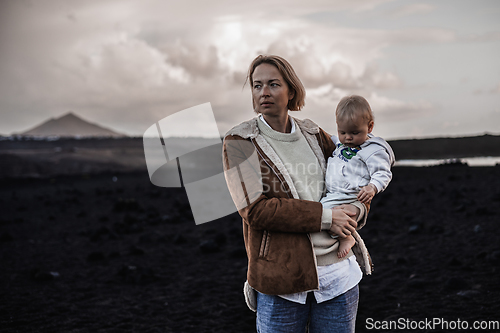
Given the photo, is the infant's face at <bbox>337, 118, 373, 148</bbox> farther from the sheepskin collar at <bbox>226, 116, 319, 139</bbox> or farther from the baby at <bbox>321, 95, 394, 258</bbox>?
the sheepskin collar at <bbox>226, 116, 319, 139</bbox>

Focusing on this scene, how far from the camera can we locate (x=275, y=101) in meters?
2.36

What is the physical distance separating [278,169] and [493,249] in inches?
253

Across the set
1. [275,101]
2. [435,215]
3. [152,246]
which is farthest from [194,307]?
[435,215]

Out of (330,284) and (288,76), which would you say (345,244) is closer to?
(330,284)

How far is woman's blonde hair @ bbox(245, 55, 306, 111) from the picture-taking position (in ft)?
7.75

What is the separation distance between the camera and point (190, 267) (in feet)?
23.7

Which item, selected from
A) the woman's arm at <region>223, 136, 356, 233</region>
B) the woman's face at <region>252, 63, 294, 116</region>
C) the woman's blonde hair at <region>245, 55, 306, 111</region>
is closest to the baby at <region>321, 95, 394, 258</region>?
the woman's arm at <region>223, 136, 356, 233</region>

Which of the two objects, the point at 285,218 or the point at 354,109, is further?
the point at 354,109

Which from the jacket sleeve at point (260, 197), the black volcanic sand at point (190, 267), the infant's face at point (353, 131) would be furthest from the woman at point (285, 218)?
the black volcanic sand at point (190, 267)

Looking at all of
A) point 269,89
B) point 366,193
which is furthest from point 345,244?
point 269,89

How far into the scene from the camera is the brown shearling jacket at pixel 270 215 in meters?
2.22

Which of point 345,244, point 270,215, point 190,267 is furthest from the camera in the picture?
point 190,267

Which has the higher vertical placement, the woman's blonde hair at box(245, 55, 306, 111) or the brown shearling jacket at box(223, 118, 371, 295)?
the woman's blonde hair at box(245, 55, 306, 111)

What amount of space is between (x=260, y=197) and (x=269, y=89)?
0.65 metres
